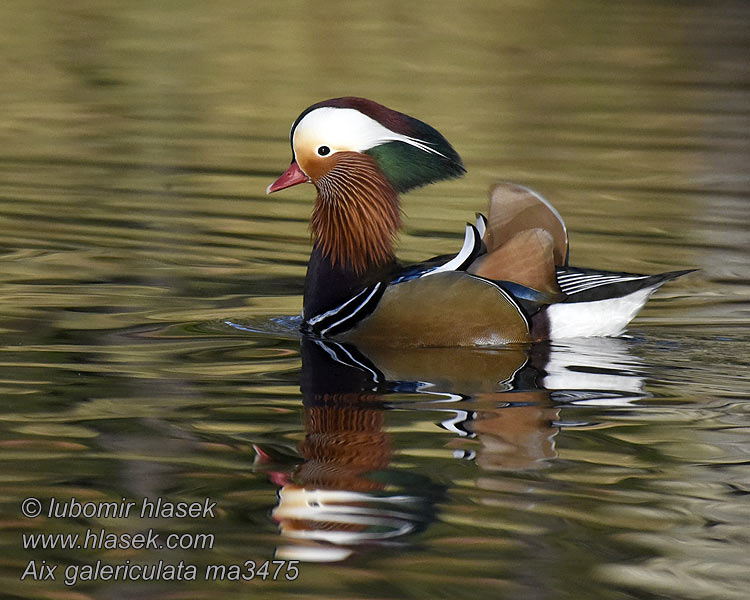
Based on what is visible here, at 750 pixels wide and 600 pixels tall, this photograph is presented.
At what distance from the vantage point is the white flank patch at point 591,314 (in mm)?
7281

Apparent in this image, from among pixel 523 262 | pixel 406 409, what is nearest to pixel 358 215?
pixel 523 262

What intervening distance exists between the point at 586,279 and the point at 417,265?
76 centimetres

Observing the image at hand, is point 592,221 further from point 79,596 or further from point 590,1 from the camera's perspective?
point 590,1

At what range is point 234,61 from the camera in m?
21.3

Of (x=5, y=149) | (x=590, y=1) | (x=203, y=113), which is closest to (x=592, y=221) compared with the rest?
(x=5, y=149)

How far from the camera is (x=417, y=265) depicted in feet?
24.0

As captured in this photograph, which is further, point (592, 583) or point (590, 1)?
point (590, 1)

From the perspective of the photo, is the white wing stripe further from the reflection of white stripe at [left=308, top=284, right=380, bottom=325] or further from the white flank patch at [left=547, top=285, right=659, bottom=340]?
the reflection of white stripe at [left=308, top=284, right=380, bottom=325]

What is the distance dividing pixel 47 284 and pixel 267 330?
1.49 m

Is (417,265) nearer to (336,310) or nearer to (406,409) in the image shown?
(336,310)

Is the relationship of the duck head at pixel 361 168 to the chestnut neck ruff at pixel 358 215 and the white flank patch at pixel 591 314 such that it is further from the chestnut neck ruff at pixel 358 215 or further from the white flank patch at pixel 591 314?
the white flank patch at pixel 591 314

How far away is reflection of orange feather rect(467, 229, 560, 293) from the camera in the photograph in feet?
23.4

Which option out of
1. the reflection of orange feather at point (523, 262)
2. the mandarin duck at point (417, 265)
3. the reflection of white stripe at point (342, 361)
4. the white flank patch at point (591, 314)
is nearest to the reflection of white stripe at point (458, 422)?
the reflection of white stripe at point (342, 361)

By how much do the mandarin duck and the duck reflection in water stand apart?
120 millimetres
